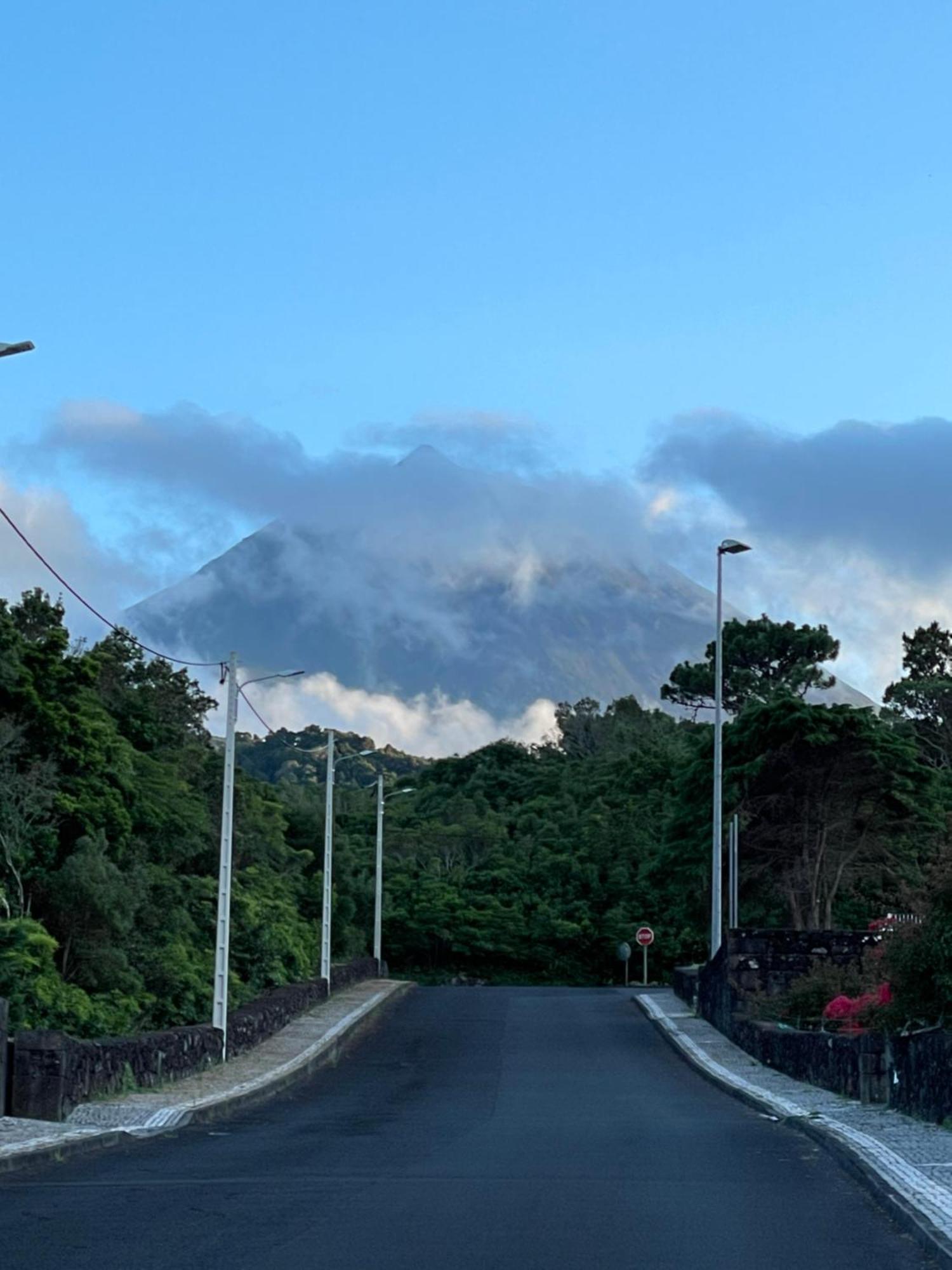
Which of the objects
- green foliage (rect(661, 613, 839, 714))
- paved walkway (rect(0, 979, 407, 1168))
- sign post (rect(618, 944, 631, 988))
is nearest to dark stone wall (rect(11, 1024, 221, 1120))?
paved walkway (rect(0, 979, 407, 1168))

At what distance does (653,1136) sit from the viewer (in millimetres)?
17797

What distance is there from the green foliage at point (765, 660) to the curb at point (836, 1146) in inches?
1885

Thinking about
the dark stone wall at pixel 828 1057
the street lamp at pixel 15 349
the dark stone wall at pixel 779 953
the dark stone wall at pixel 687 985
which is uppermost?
the street lamp at pixel 15 349

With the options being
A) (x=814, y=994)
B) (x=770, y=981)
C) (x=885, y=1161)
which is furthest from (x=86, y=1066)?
(x=770, y=981)

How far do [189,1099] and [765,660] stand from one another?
63446 millimetres

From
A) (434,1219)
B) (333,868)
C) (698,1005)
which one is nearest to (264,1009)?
(698,1005)

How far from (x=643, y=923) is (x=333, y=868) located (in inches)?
545

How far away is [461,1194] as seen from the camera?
12.2 meters

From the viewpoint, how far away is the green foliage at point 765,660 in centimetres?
8031

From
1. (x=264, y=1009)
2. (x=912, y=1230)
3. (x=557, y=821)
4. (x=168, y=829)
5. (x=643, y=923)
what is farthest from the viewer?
(x=557, y=821)

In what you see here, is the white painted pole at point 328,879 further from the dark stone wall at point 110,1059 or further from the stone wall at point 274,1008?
the dark stone wall at point 110,1059

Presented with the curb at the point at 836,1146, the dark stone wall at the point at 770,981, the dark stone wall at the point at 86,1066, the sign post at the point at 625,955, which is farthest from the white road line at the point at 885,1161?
the sign post at the point at 625,955

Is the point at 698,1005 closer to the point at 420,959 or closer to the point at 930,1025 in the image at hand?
the point at 930,1025

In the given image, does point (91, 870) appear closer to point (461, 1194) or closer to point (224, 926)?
point (224, 926)
